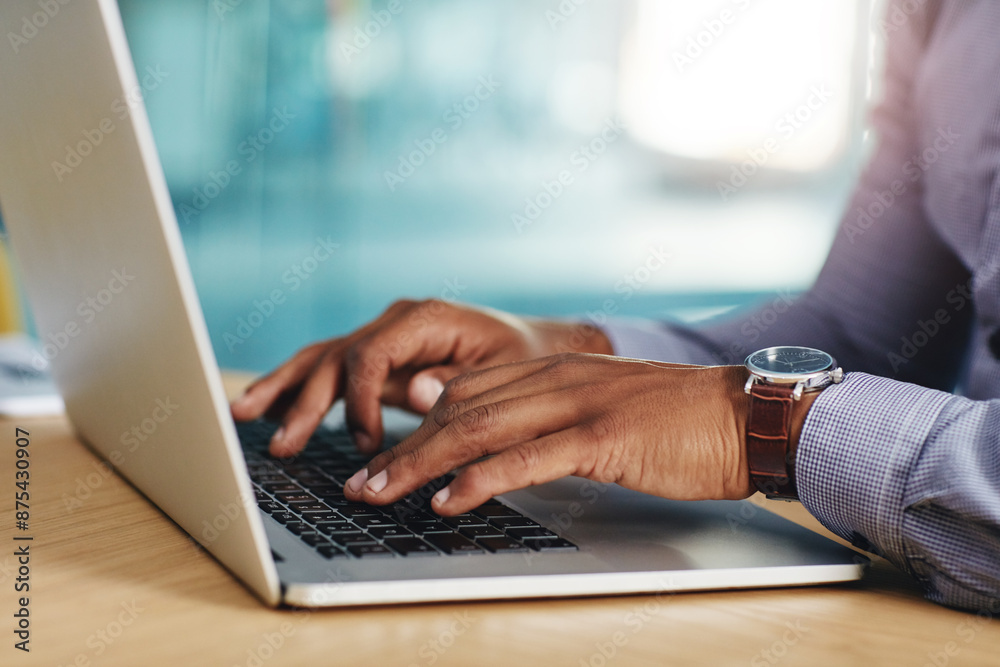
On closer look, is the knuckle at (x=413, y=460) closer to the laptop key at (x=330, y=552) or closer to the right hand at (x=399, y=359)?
the laptop key at (x=330, y=552)

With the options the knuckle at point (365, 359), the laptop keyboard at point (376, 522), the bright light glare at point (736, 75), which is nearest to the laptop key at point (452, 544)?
the laptop keyboard at point (376, 522)

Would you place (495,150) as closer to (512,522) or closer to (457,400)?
(457,400)

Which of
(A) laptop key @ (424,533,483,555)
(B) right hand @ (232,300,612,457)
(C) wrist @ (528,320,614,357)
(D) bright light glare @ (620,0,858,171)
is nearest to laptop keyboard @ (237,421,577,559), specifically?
(A) laptop key @ (424,533,483,555)

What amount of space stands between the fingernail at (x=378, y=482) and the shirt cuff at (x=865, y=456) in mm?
280

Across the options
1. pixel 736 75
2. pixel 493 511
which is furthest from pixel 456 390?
pixel 736 75

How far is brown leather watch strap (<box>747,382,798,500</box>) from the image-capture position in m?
0.60

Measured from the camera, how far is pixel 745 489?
2.01 ft

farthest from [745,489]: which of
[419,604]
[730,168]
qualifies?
[730,168]

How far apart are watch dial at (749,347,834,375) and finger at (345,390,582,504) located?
137 mm

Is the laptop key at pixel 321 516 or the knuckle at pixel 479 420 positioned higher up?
the knuckle at pixel 479 420

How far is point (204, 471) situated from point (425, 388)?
17.2 inches

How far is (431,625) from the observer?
446 mm

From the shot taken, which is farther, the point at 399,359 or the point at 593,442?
the point at 399,359

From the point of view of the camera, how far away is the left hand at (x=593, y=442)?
0.59 meters
